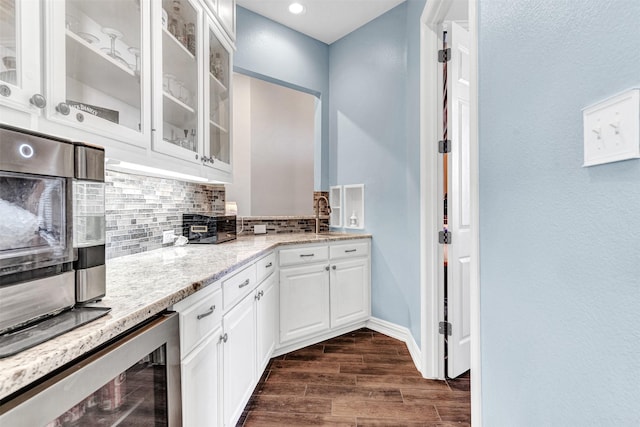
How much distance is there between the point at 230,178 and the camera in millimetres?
2328

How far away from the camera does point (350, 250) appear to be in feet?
8.86

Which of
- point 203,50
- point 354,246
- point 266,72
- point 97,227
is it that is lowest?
point 354,246

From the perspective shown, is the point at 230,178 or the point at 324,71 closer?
the point at 230,178

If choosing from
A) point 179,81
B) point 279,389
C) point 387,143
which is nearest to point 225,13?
point 179,81

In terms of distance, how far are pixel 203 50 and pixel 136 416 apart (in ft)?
6.08

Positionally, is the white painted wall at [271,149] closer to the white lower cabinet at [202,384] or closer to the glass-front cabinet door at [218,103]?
the glass-front cabinet door at [218,103]

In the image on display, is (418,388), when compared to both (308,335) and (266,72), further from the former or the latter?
(266,72)

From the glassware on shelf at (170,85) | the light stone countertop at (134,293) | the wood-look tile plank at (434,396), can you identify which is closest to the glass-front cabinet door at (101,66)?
the glassware on shelf at (170,85)

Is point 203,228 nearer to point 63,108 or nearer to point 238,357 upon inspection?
point 238,357

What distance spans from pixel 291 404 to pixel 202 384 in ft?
2.72

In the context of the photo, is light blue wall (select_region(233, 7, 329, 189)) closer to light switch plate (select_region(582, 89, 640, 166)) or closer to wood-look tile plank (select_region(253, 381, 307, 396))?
wood-look tile plank (select_region(253, 381, 307, 396))

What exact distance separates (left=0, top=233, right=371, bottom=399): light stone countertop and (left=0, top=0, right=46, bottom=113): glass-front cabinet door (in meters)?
0.59

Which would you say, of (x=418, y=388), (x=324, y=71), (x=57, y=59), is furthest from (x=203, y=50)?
(x=418, y=388)

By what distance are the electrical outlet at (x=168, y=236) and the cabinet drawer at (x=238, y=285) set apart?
0.68 metres
